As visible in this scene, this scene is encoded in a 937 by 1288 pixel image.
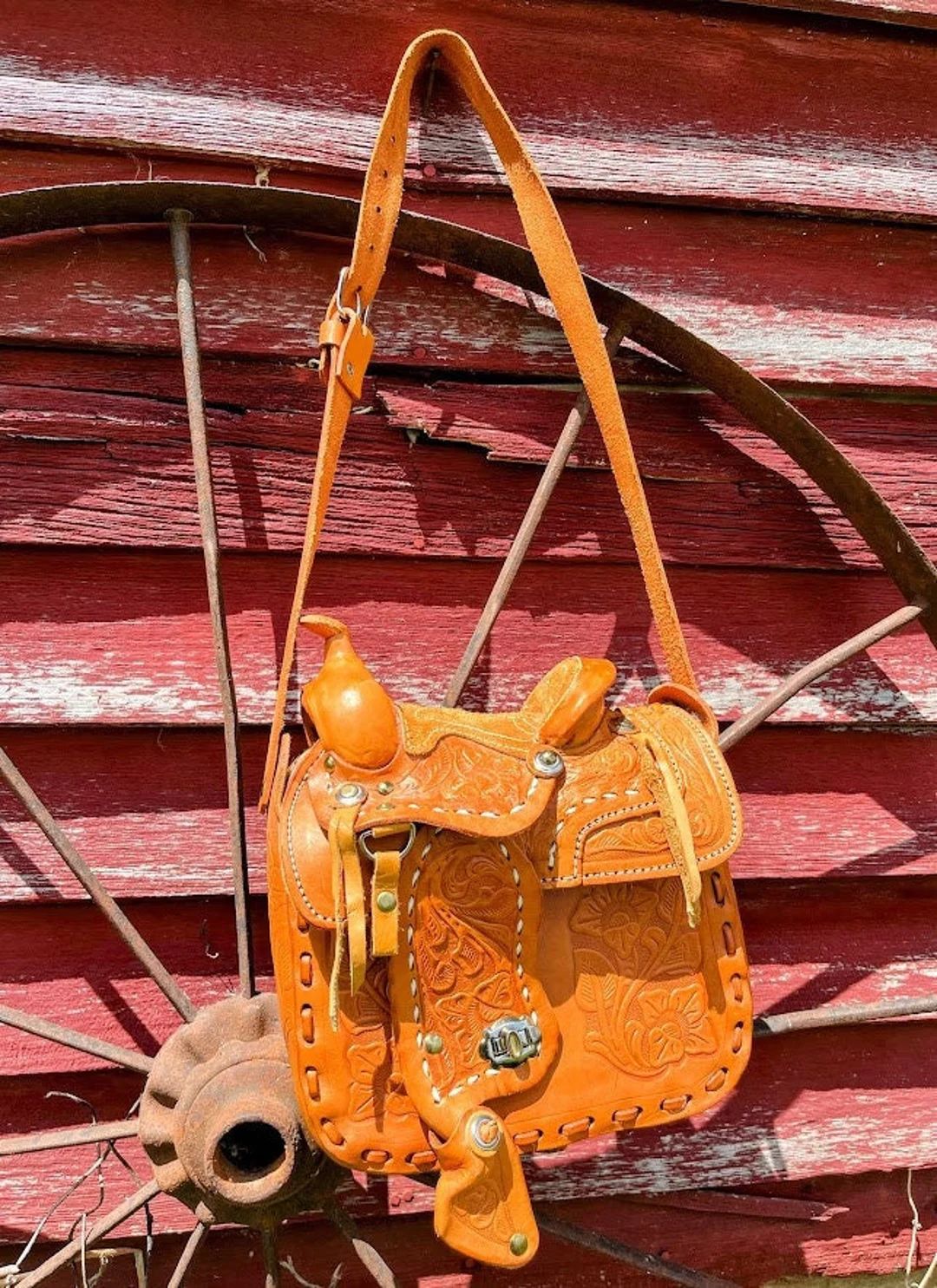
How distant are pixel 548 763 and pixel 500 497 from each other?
1.52 feet

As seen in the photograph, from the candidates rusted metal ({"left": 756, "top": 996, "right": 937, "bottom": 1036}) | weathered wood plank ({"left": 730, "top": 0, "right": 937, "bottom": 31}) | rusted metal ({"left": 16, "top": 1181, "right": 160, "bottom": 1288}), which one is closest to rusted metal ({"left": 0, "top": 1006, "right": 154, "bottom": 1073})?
rusted metal ({"left": 16, "top": 1181, "right": 160, "bottom": 1288})

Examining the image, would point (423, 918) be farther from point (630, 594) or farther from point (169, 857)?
point (630, 594)

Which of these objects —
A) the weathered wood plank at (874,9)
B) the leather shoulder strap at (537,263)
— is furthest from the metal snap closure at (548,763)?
the weathered wood plank at (874,9)

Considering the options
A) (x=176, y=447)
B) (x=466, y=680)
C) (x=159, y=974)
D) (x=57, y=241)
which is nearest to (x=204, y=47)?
(x=57, y=241)

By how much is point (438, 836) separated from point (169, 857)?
1.47 feet

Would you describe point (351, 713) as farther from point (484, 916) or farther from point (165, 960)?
point (165, 960)

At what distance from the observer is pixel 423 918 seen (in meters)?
0.99

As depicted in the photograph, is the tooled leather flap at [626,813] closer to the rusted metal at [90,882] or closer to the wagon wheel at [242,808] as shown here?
the wagon wheel at [242,808]

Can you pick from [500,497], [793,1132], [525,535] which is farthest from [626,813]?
[793,1132]

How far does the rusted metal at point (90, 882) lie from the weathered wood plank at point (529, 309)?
1.68 ft

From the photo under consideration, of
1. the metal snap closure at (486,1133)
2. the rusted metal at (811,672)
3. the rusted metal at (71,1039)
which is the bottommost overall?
the metal snap closure at (486,1133)

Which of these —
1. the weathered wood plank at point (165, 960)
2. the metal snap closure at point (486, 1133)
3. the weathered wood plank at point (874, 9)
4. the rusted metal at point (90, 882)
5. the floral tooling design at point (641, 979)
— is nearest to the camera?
the metal snap closure at point (486, 1133)

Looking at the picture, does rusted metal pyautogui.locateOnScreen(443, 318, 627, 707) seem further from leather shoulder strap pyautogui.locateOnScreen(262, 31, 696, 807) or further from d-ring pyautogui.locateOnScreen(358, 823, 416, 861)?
d-ring pyautogui.locateOnScreen(358, 823, 416, 861)

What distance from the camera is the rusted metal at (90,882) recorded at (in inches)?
46.0
